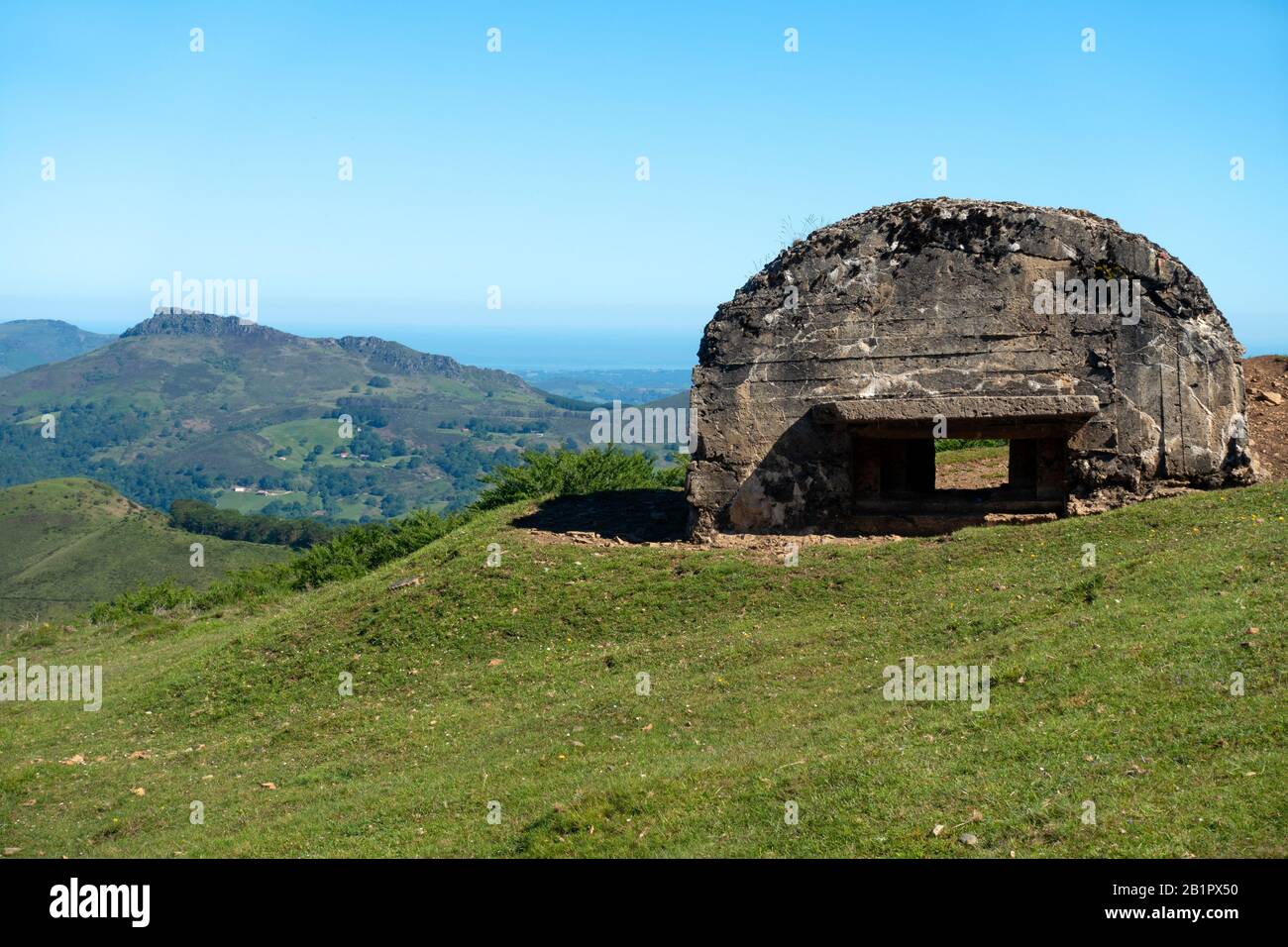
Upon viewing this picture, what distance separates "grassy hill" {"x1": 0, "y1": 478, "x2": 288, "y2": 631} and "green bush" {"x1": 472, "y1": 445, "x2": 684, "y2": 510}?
124 feet

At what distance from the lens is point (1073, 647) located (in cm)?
1061

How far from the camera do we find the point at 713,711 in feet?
38.6

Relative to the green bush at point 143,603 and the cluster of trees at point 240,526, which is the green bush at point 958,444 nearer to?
the green bush at point 143,603

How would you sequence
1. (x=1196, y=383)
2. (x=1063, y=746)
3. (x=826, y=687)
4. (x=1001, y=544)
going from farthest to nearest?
(x=1196, y=383) < (x=1001, y=544) < (x=826, y=687) < (x=1063, y=746)

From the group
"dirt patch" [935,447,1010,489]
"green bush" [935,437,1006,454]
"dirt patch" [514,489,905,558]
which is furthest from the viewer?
"green bush" [935,437,1006,454]

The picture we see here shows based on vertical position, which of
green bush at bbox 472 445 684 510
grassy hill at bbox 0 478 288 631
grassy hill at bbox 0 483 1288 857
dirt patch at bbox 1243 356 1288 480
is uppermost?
dirt patch at bbox 1243 356 1288 480

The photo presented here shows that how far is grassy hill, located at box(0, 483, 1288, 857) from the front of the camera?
26.6 feet

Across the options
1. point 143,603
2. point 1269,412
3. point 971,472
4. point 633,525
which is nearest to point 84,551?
point 143,603

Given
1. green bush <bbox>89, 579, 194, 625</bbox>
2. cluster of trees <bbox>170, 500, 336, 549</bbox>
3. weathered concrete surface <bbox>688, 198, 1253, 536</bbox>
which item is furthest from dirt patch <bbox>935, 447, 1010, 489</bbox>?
cluster of trees <bbox>170, 500, 336, 549</bbox>

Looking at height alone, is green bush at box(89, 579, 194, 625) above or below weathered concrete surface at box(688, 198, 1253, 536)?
below

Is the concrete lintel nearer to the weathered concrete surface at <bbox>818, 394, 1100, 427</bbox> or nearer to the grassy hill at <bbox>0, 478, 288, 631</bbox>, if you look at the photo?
the weathered concrete surface at <bbox>818, 394, 1100, 427</bbox>
